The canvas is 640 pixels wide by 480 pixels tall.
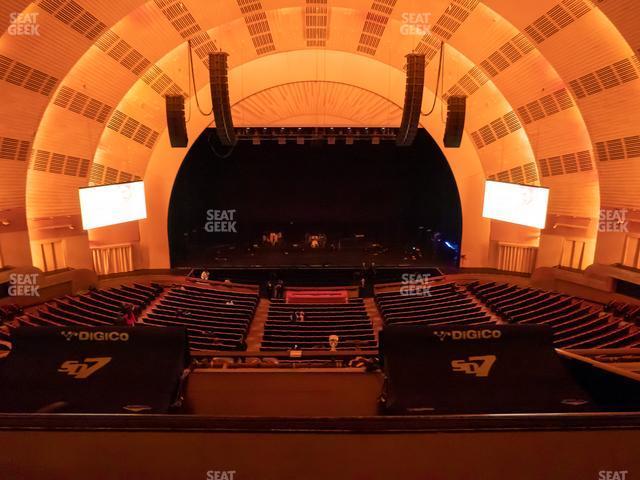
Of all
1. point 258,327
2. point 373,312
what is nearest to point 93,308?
point 258,327

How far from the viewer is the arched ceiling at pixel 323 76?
12914mm

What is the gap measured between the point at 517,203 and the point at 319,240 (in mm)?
10033

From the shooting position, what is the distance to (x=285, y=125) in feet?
67.4

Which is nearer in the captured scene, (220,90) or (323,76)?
(220,90)

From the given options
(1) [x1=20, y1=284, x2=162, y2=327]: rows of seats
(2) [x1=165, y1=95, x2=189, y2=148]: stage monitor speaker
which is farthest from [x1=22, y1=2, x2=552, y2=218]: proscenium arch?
(1) [x1=20, y1=284, x2=162, y2=327]: rows of seats

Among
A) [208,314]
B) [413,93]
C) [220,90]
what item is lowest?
[208,314]

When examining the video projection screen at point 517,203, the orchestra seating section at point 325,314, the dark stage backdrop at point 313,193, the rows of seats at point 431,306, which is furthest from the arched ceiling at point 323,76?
the rows of seats at point 431,306

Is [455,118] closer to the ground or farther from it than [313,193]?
farther from it

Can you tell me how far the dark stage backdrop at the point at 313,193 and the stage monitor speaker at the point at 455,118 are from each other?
855 cm

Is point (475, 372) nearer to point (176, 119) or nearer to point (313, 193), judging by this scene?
point (176, 119)

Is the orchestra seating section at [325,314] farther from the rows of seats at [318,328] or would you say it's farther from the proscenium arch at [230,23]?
the proscenium arch at [230,23]

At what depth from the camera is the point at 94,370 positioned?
105 inches

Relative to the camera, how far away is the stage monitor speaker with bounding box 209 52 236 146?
38.4ft

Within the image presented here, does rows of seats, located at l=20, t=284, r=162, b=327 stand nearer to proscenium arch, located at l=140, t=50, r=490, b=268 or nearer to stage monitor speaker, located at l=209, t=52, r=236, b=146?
proscenium arch, located at l=140, t=50, r=490, b=268
